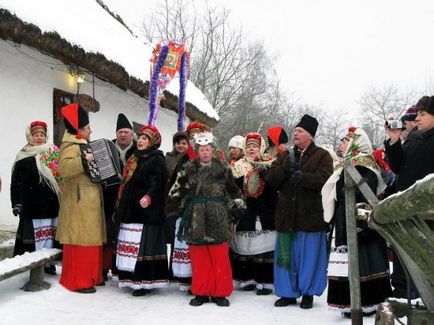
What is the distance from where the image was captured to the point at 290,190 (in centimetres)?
448

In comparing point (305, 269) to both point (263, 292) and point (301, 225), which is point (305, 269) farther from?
point (263, 292)

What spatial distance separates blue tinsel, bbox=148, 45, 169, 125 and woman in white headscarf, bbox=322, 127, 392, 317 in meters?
3.46

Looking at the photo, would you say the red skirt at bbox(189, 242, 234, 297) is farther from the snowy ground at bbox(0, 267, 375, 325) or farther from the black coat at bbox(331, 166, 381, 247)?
the black coat at bbox(331, 166, 381, 247)

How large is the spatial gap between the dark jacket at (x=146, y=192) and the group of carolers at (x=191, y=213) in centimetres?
1

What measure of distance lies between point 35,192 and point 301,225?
2764mm

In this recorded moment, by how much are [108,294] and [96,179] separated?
1.15m

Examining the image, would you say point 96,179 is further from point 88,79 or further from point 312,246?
point 88,79

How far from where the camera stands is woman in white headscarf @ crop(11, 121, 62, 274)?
4969 millimetres

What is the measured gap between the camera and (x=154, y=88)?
7074 millimetres

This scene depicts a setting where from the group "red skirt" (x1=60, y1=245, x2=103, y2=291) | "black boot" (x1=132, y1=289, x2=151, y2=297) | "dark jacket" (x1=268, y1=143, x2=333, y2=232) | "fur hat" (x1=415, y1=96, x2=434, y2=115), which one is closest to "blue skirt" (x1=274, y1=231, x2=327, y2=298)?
"dark jacket" (x1=268, y1=143, x2=333, y2=232)

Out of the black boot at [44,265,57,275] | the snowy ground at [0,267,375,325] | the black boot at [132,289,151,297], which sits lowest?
the snowy ground at [0,267,375,325]

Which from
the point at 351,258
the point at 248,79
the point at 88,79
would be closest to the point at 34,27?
the point at 88,79

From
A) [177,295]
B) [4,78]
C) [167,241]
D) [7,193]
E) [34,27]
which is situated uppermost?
[34,27]

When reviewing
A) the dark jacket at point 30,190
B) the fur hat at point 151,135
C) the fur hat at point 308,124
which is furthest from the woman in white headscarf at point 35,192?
the fur hat at point 308,124
